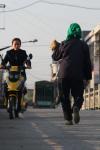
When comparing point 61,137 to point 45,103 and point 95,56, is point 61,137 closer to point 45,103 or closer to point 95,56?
point 45,103

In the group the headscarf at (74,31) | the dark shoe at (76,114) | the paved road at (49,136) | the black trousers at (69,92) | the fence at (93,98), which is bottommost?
the fence at (93,98)

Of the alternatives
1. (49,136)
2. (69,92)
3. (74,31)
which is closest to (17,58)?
(69,92)

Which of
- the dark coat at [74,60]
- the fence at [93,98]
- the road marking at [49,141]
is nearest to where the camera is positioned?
the road marking at [49,141]

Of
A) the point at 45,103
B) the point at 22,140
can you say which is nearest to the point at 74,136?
the point at 22,140

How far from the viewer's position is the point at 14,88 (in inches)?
615

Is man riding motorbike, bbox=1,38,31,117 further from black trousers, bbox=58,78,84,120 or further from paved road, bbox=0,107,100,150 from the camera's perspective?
black trousers, bbox=58,78,84,120

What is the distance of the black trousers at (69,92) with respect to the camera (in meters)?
13.0

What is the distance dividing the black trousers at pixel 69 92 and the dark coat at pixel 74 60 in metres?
0.12

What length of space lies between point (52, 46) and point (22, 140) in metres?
3.61

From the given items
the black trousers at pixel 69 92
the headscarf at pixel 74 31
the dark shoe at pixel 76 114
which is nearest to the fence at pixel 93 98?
the black trousers at pixel 69 92

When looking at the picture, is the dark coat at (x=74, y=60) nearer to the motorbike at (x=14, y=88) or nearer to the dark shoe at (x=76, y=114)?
the dark shoe at (x=76, y=114)

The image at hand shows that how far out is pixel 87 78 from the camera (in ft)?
42.8

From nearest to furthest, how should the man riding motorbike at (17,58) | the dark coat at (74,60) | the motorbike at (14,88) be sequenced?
the dark coat at (74,60) → the motorbike at (14,88) → the man riding motorbike at (17,58)

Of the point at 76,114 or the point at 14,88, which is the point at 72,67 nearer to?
the point at 76,114
